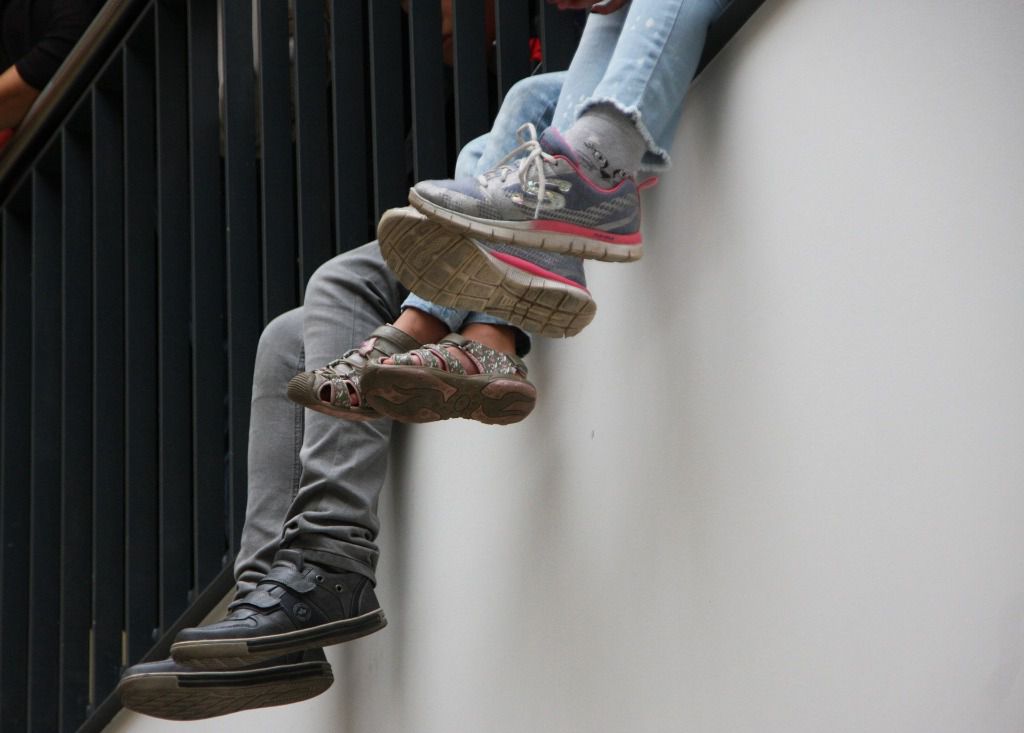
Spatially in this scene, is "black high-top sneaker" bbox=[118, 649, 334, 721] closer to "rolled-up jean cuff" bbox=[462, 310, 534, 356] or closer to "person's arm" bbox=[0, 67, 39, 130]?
"rolled-up jean cuff" bbox=[462, 310, 534, 356]

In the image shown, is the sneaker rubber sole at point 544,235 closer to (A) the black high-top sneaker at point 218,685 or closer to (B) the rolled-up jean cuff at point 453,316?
(B) the rolled-up jean cuff at point 453,316

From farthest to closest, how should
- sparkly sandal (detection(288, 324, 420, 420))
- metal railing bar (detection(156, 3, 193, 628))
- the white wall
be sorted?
metal railing bar (detection(156, 3, 193, 628)), sparkly sandal (detection(288, 324, 420, 420)), the white wall

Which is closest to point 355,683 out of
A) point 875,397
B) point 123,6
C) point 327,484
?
point 327,484

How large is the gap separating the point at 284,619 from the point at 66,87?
1217 mm

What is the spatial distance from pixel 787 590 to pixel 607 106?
0.45m

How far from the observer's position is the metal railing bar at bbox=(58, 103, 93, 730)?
209 cm

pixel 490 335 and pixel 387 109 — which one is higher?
pixel 387 109

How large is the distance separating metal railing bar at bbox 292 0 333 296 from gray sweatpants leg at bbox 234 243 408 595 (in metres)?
0.18

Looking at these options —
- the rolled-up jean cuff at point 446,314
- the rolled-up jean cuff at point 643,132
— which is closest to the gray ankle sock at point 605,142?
the rolled-up jean cuff at point 643,132

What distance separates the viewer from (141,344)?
199cm

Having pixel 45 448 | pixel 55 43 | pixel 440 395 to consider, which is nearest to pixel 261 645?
pixel 440 395

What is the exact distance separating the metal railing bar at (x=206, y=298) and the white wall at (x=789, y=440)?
1.49ft

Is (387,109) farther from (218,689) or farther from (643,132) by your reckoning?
(218,689)

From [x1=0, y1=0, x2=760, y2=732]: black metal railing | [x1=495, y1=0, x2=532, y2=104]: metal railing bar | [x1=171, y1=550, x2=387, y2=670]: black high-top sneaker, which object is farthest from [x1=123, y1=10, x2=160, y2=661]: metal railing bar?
[x1=495, y1=0, x2=532, y2=104]: metal railing bar
